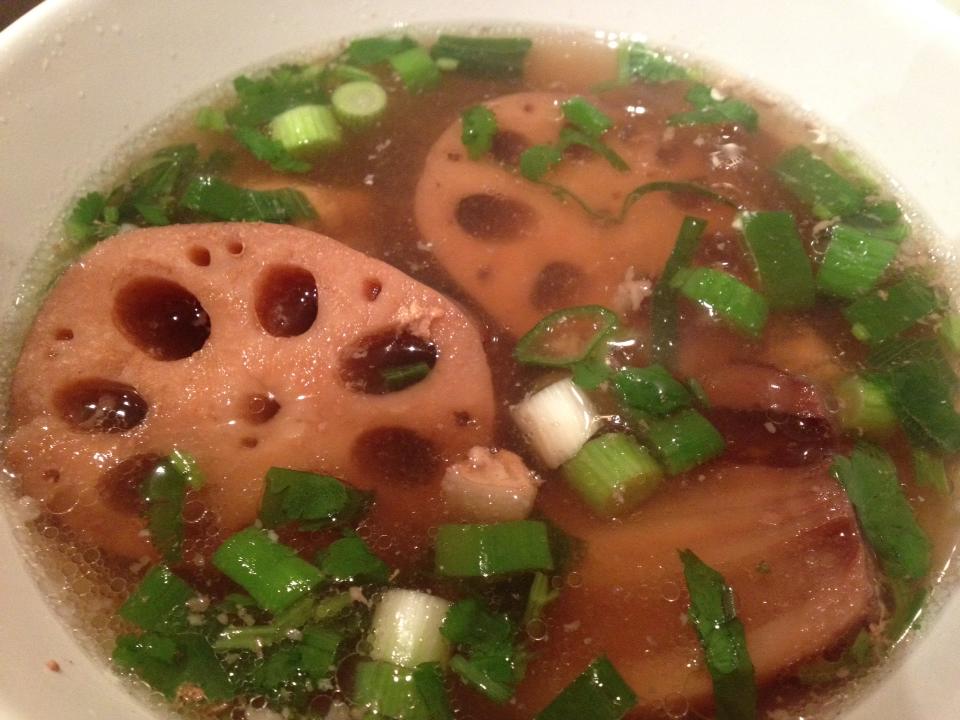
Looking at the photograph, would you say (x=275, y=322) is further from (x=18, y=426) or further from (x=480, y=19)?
(x=480, y=19)

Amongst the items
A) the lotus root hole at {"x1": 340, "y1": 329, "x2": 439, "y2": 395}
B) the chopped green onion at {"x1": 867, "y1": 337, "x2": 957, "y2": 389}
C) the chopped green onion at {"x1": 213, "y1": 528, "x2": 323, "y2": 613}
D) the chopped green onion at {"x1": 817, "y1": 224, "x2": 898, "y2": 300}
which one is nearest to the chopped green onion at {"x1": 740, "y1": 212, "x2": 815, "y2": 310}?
the chopped green onion at {"x1": 817, "y1": 224, "x2": 898, "y2": 300}

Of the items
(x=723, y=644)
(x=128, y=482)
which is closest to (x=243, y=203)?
(x=128, y=482)

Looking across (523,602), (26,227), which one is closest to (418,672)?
(523,602)

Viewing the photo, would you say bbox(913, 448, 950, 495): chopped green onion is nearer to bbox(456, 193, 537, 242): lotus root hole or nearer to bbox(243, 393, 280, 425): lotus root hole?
bbox(456, 193, 537, 242): lotus root hole

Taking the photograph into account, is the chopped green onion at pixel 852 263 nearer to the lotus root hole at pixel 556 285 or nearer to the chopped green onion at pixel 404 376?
the lotus root hole at pixel 556 285

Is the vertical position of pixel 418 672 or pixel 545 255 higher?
pixel 545 255

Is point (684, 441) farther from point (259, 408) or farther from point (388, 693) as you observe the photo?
point (259, 408)

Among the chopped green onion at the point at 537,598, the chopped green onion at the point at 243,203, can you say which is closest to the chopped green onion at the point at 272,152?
the chopped green onion at the point at 243,203
